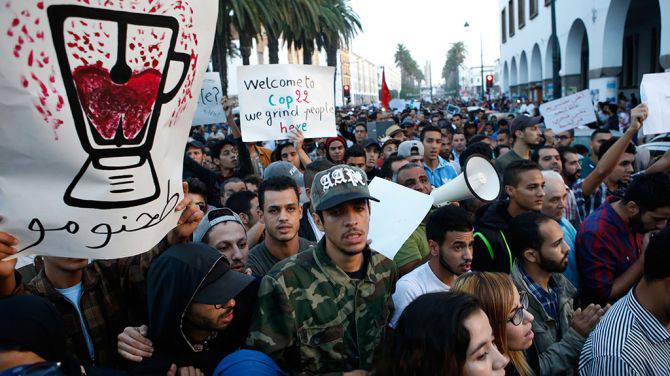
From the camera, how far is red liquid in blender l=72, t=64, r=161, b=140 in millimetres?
1794

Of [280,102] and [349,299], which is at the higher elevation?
[280,102]

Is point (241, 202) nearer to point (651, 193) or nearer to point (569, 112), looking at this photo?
point (651, 193)

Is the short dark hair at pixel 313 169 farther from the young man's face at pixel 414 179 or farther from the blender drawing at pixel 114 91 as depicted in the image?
the blender drawing at pixel 114 91

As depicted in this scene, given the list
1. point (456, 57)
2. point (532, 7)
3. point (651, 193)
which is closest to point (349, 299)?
point (651, 193)

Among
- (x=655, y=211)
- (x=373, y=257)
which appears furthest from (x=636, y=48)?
(x=373, y=257)

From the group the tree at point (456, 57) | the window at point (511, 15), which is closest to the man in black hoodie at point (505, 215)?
the window at point (511, 15)

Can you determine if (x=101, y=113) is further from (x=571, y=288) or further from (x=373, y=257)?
(x=571, y=288)

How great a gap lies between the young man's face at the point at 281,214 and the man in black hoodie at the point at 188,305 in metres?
1.05

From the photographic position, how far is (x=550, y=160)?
19.1ft

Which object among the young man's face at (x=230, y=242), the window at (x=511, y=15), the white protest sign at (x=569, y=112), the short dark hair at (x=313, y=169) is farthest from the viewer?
the window at (x=511, y=15)

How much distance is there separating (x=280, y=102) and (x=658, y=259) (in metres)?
4.55

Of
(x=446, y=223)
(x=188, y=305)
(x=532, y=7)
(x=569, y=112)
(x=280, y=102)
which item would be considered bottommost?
(x=188, y=305)

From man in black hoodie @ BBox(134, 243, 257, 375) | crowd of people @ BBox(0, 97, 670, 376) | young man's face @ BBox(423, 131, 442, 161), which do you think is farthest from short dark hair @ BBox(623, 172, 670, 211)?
young man's face @ BBox(423, 131, 442, 161)

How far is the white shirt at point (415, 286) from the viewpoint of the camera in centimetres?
280
